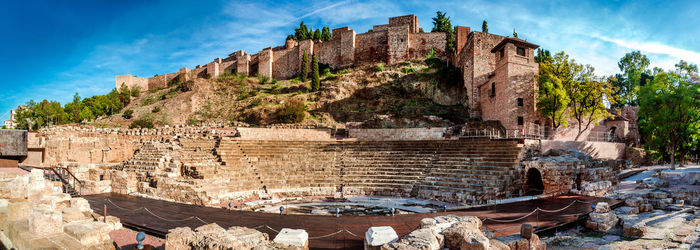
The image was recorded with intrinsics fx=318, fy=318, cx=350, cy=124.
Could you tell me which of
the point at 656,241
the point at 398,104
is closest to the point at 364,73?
the point at 398,104

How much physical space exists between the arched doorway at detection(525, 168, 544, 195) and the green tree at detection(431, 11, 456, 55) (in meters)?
25.7

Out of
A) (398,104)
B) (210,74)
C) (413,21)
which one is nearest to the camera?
(398,104)

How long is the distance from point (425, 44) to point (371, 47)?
679 cm

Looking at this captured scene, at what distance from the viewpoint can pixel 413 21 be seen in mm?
40875

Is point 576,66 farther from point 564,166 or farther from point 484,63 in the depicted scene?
point 564,166

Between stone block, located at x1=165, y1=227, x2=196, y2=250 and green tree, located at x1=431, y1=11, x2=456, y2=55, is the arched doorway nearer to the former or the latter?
stone block, located at x1=165, y1=227, x2=196, y2=250

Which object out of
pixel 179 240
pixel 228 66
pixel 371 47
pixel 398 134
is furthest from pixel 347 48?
pixel 179 240

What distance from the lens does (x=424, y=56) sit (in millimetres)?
39344

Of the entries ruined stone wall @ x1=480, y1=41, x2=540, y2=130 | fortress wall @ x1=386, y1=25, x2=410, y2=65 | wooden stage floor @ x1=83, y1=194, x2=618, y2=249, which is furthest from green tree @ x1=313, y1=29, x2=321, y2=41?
wooden stage floor @ x1=83, y1=194, x2=618, y2=249

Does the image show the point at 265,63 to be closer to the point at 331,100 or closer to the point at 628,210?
the point at 331,100

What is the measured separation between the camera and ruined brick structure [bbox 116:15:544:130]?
73.7 ft

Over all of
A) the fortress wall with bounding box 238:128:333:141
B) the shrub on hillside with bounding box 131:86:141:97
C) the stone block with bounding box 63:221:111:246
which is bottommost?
the stone block with bounding box 63:221:111:246

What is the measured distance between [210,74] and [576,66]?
45392mm

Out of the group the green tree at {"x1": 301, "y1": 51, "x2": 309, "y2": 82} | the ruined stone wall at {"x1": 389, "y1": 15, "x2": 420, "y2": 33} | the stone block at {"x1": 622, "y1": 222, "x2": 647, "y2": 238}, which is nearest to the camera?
the stone block at {"x1": 622, "y1": 222, "x2": 647, "y2": 238}
